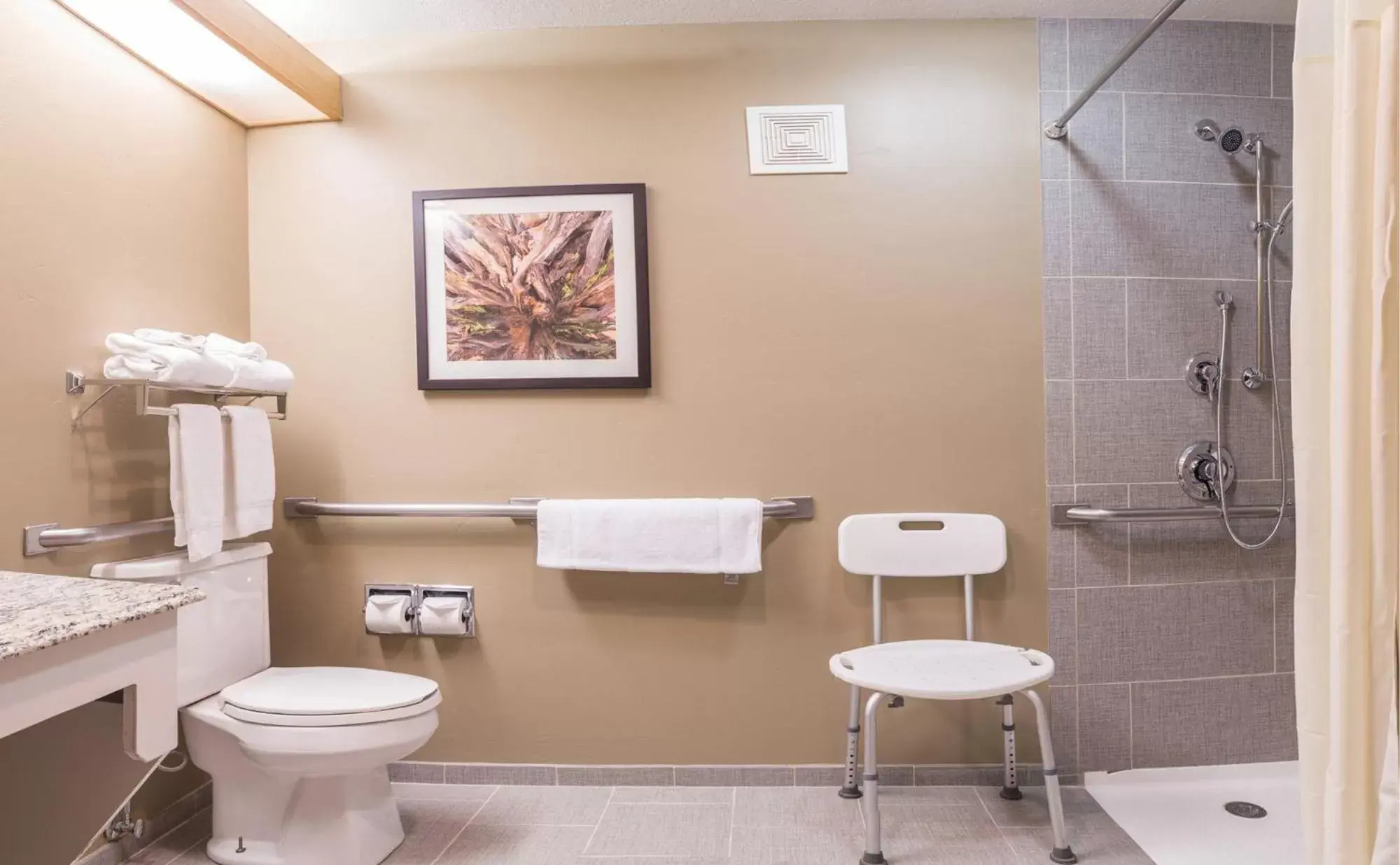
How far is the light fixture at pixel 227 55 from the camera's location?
1.69 m

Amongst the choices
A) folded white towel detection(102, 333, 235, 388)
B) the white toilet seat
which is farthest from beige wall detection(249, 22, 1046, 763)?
folded white towel detection(102, 333, 235, 388)

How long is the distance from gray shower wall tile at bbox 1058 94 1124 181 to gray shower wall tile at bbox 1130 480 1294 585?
2.83 feet

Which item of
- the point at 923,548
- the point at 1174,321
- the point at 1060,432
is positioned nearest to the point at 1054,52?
the point at 1174,321

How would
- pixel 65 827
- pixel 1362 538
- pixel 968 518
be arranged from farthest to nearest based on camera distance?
pixel 968 518 < pixel 65 827 < pixel 1362 538

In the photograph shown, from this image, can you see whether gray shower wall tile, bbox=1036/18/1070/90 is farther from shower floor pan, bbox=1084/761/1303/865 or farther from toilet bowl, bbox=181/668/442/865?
toilet bowl, bbox=181/668/442/865

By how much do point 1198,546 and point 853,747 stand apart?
1098mm

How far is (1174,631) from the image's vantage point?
6.89 feet

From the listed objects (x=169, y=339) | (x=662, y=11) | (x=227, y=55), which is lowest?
(x=169, y=339)

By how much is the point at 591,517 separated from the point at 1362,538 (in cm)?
158

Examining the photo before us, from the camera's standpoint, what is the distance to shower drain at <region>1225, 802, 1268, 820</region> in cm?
192

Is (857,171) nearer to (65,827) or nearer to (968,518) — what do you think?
(968,518)

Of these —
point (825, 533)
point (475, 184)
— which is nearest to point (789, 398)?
point (825, 533)

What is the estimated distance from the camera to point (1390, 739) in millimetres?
857

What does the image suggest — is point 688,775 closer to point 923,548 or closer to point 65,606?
point 923,548
